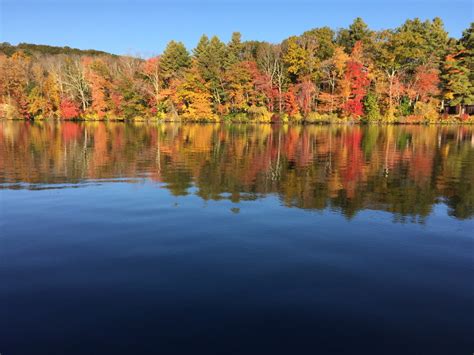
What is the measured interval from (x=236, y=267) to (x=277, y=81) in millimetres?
67671

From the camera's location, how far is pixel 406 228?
1003 cm

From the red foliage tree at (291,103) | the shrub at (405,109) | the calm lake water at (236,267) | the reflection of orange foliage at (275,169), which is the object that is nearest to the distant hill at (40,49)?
the red foliage tree at (291,103)

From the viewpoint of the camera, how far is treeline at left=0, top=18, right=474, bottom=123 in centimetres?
6512

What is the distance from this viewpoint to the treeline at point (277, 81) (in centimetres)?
6512

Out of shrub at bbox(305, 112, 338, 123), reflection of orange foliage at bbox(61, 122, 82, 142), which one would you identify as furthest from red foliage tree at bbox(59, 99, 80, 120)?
shrub at bbox(305, 112, 338, 123)

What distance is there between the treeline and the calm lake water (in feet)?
177

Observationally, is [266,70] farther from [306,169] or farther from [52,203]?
[52,203]

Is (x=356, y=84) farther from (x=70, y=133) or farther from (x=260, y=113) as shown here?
(x=70, y=133)

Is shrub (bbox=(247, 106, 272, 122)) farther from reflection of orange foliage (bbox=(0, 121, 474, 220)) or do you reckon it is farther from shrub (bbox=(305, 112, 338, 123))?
reflection of orange foliage (bbox=(0, 121, 474, 220))

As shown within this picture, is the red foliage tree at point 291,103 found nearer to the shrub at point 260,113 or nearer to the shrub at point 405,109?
the shrub at point 260,113

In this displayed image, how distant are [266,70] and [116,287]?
70471 millimetres

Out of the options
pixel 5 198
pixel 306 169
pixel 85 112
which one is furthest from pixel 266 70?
pixel 5 198

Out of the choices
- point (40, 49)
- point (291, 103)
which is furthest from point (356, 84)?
point (40, 49)

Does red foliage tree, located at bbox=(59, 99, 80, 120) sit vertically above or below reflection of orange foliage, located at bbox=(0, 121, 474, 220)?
above
